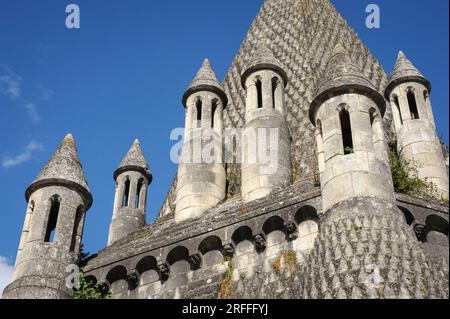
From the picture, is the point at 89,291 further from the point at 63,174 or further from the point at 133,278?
the point at 63,174

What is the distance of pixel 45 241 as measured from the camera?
1577 cm

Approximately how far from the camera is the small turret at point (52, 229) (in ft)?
48.6

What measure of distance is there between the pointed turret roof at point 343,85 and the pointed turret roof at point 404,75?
2.48 m

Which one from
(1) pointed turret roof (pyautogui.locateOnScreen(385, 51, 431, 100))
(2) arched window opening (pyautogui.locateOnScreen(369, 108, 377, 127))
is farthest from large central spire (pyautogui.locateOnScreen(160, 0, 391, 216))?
(2) arched window opening (pyautogui.locateOnScreen(369, 108, 377, 127))

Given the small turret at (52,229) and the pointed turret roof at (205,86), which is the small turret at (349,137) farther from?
the small turret at (52,229)

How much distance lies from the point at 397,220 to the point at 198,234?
3776 mm

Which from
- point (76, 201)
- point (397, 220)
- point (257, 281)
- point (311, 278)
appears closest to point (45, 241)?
point (76, 201)

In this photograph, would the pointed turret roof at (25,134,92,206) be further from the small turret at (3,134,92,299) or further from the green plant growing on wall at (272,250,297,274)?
the green plant growing on wall at (272,250,297,274)

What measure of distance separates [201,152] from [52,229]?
358 cm

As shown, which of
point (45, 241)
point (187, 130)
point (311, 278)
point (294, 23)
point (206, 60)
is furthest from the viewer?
point (294, 23)

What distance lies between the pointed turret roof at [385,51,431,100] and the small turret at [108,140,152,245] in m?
6.26

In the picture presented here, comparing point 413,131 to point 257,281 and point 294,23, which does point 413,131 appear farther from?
point 294,23

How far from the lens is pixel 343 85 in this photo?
1484cm

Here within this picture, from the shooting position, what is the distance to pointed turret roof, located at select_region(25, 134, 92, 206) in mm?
16250
